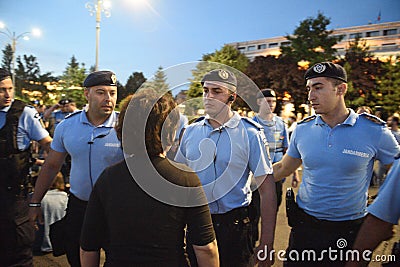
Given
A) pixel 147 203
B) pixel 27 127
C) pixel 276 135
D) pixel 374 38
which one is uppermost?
pixel 374 38

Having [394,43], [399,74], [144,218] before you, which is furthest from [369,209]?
[394,43]

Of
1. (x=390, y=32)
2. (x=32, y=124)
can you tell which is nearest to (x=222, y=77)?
(x=32, y=124)

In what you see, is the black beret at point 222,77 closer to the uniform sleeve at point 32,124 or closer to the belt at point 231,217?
the belt at point 231,217

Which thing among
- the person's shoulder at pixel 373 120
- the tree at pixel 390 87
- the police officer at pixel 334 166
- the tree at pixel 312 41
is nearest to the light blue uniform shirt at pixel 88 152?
the police officer at pixel 334 166

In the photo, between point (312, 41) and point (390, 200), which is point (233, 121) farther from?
point (312, 41)

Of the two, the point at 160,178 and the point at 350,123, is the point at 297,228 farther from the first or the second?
the point at 160,178

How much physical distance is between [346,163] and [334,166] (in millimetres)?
88

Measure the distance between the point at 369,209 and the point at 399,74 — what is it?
38.7 metres

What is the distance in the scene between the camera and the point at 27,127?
3.10m

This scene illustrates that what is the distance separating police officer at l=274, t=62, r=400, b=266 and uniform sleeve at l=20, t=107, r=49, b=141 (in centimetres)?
255

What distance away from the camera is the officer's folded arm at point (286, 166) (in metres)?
2.93

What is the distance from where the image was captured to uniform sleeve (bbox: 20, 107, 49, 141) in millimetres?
3092

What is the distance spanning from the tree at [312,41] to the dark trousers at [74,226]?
40.0 meters

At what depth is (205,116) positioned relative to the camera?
2680 millimetres
